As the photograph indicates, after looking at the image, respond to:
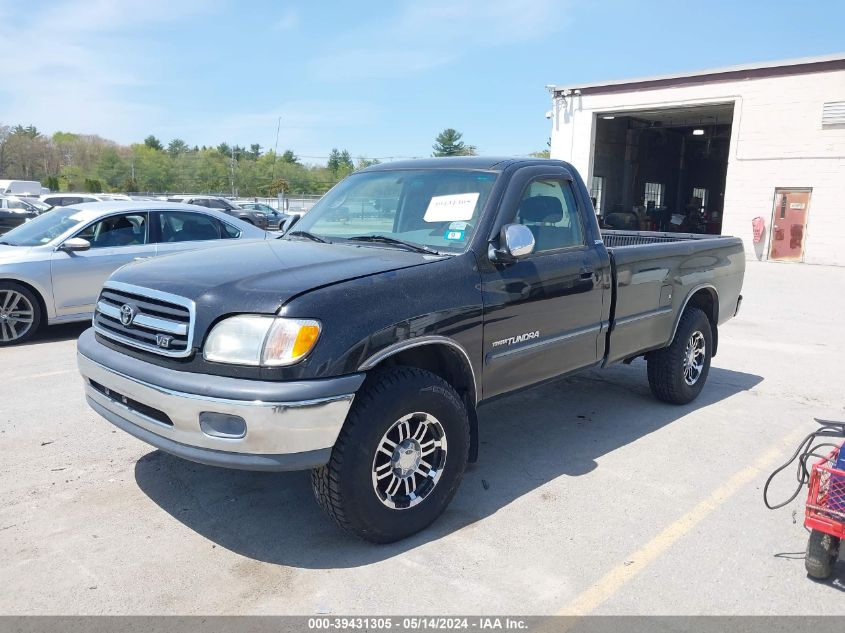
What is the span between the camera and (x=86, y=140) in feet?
330

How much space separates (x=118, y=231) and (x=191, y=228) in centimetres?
86

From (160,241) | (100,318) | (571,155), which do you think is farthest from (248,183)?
(100,318)

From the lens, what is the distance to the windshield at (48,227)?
8094mm

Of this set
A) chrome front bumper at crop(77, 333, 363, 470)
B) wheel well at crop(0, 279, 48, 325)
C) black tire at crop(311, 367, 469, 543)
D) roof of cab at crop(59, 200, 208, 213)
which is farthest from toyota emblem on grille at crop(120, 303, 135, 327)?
roof of cab at crop(59, 200, 208, 213)

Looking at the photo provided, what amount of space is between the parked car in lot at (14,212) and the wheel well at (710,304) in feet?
58.3

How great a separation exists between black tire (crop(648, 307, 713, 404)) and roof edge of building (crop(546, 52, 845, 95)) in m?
18.7

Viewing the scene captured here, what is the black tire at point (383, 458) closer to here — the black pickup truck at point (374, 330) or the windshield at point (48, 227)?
the black pickup truck at point (374, 330)

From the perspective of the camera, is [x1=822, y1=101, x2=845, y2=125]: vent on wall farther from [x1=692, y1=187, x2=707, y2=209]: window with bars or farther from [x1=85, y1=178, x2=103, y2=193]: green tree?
[x1=85, y1=178, x2=103, y2=193]: green tree

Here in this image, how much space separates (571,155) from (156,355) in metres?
25.7

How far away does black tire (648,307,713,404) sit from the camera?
18.8 feet

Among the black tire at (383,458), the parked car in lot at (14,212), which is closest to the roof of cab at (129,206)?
the black tire at (383,458)

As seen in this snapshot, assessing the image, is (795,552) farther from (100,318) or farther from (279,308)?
(100,318)

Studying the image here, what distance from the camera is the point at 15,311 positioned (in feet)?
25.3

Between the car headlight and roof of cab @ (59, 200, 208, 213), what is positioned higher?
roof of cab @ (59, 200, 208, 213)
